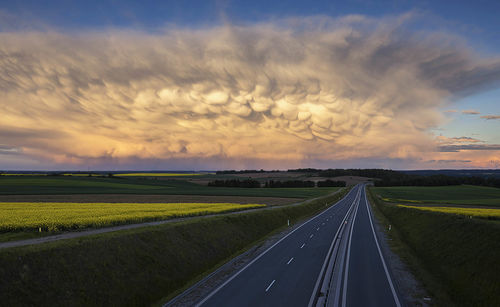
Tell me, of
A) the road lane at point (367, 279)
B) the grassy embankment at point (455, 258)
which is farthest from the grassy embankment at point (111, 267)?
the grassy embankment at point (455, 258)

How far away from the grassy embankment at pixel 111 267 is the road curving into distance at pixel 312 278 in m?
4.01

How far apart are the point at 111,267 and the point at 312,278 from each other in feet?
42.3

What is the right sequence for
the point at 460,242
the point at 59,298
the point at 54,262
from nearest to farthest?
the point at 59,298
the point at 54,262
the point at 460,242

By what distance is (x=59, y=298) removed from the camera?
47.6ft

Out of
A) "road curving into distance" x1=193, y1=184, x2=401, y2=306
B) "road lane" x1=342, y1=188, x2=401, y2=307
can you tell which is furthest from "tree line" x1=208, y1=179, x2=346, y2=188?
"road lane" x1=342, y1=188, x2=401, y2=307

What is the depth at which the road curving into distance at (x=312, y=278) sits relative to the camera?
619 inches

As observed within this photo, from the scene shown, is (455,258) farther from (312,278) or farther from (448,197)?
(448,197)

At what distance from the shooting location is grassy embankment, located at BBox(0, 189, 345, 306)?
570 inches

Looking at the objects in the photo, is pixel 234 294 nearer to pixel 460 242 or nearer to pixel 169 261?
pixel 169 261

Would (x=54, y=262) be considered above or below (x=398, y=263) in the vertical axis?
above

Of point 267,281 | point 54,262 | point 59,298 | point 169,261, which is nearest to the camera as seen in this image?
point 59,298

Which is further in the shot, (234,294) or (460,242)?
(460,242)

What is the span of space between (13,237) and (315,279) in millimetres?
23689

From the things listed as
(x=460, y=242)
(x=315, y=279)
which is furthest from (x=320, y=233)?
(x=315, y=279)
